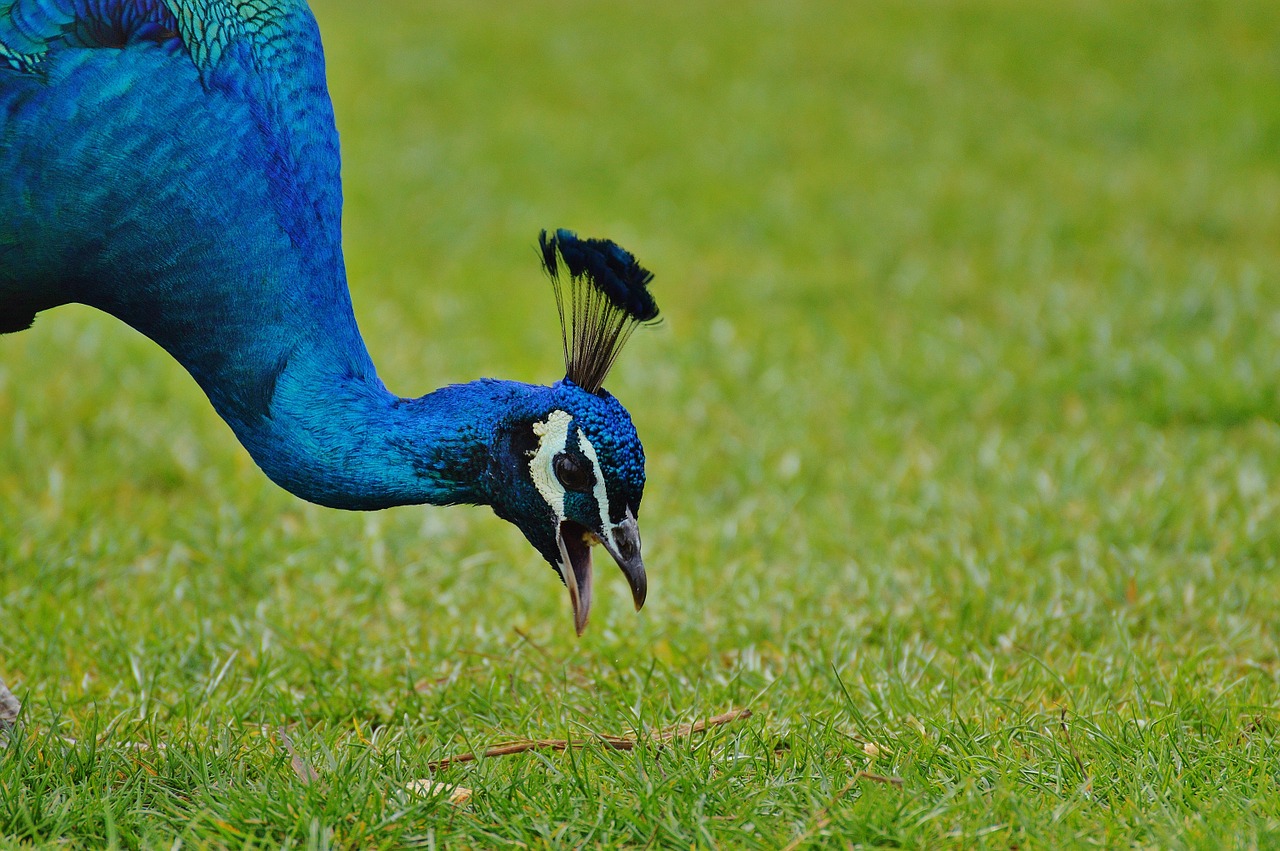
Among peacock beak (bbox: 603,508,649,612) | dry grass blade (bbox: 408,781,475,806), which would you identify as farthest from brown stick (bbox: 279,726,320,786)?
peacock beak (bbox: 603,508,649,612)

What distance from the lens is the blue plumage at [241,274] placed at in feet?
8.48

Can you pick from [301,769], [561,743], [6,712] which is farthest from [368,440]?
[6,712]

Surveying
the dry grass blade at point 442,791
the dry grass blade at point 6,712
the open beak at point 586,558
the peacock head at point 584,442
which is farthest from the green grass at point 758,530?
the peacock head at point 584,442

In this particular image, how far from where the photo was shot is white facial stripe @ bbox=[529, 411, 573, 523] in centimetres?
264

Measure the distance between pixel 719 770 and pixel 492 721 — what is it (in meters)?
0.63

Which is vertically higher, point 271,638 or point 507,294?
point 507,294

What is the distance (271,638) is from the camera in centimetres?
370

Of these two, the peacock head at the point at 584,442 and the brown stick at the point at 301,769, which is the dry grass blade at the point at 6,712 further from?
the peacock head at the point at 584,442

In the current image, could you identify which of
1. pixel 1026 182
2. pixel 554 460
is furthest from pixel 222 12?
pixel 1026 182

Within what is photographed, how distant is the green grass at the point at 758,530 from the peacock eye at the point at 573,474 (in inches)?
22.2

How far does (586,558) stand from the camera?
278cm

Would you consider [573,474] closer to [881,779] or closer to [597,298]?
[597,298]

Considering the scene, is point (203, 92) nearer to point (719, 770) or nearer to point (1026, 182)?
point (719, 770)

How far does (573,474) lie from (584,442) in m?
0.07
